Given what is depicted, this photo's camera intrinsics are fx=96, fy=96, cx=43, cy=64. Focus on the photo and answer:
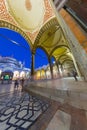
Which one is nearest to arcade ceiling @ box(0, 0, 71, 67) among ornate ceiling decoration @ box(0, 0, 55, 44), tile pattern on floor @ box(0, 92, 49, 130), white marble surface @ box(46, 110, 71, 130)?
ornate ceiling decoration @ box(0, 0, 55, 44)

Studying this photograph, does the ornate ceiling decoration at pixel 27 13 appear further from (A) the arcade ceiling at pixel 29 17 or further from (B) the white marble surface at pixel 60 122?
Answer: (B) the white marble surface at pixel 60 122

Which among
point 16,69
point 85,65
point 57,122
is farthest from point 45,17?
point 16,69

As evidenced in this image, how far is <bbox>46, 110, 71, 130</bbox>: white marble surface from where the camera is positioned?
94 cm

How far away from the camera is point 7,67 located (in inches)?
1070

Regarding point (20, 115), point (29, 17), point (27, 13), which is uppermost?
point (27, 13)

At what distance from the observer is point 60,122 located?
3.35 feet

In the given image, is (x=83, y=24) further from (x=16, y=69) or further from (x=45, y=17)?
(x=16, y=69)

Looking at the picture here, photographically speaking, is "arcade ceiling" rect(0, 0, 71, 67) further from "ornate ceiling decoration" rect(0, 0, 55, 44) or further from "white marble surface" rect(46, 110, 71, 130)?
"white marble surface" rect(46, 110, 71, 130)

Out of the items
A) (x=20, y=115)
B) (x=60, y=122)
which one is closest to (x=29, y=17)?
(x=20, y=115)

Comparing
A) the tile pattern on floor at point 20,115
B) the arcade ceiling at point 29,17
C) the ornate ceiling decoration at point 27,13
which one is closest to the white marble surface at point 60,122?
the tile pattern on floor at point 20,115

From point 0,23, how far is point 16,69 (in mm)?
23701

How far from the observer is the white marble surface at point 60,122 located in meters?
0.94

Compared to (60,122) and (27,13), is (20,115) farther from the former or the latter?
(27,13)

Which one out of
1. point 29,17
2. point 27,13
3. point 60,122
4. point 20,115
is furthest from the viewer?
point 29,17
